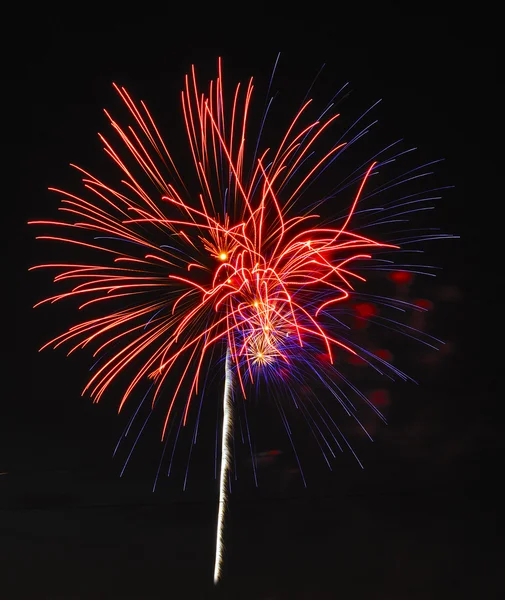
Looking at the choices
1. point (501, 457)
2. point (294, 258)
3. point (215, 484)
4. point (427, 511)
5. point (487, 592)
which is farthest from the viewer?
point (501, 457)

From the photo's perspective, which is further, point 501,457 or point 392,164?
point 501,457

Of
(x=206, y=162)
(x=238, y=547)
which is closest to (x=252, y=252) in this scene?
(x=206, y=162)

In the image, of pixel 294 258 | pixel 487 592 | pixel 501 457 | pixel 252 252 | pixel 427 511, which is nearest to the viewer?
pixel 487 592

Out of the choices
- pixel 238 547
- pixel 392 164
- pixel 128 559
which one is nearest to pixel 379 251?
pixel 392 164

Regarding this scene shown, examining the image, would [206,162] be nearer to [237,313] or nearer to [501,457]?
[237,313]

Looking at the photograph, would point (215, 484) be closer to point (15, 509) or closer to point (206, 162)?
point (15, 509)

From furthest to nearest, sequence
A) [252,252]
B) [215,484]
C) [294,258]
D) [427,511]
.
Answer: [215,484] → [427,511] → [294,258] → [252,252]

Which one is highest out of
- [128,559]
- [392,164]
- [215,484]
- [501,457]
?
[392,164]

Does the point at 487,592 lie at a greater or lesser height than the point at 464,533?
lesser

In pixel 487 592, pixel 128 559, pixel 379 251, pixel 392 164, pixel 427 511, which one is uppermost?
pixel 392 164
